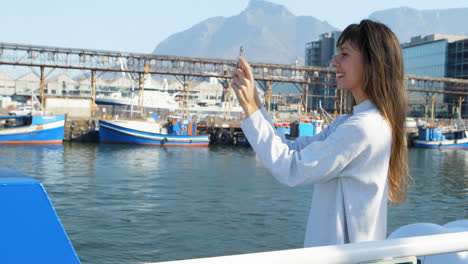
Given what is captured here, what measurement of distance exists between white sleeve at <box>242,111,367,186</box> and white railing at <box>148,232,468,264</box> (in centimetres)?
28

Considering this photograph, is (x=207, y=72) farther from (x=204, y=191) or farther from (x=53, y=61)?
(x=204, y=191)

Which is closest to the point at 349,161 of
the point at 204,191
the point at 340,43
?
the point at 340,43

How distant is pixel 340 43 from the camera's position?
1.80m

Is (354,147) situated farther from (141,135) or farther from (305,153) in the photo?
(141,135)

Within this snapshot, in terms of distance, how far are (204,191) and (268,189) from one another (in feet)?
7.42

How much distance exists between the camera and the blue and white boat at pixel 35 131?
33.4 m

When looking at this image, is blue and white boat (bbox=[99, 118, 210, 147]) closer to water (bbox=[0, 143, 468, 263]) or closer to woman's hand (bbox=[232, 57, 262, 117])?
water (bbox=[0, 143, 468, 263])

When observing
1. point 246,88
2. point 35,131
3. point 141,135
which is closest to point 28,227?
point 246,88

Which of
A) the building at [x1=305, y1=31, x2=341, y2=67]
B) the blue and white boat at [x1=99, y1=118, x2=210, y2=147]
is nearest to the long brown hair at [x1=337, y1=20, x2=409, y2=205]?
the blue and white boat at [x1=99, y1=118, x2=210, y2=147]

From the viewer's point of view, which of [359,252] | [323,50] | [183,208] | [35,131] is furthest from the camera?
[323,50]

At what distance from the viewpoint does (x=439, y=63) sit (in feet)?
216

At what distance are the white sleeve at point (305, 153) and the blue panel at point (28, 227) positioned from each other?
0.64 meters

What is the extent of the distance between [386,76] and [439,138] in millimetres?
49005

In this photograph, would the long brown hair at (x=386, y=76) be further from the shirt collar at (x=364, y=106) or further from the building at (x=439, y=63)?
the building at (x=439, y=63)
